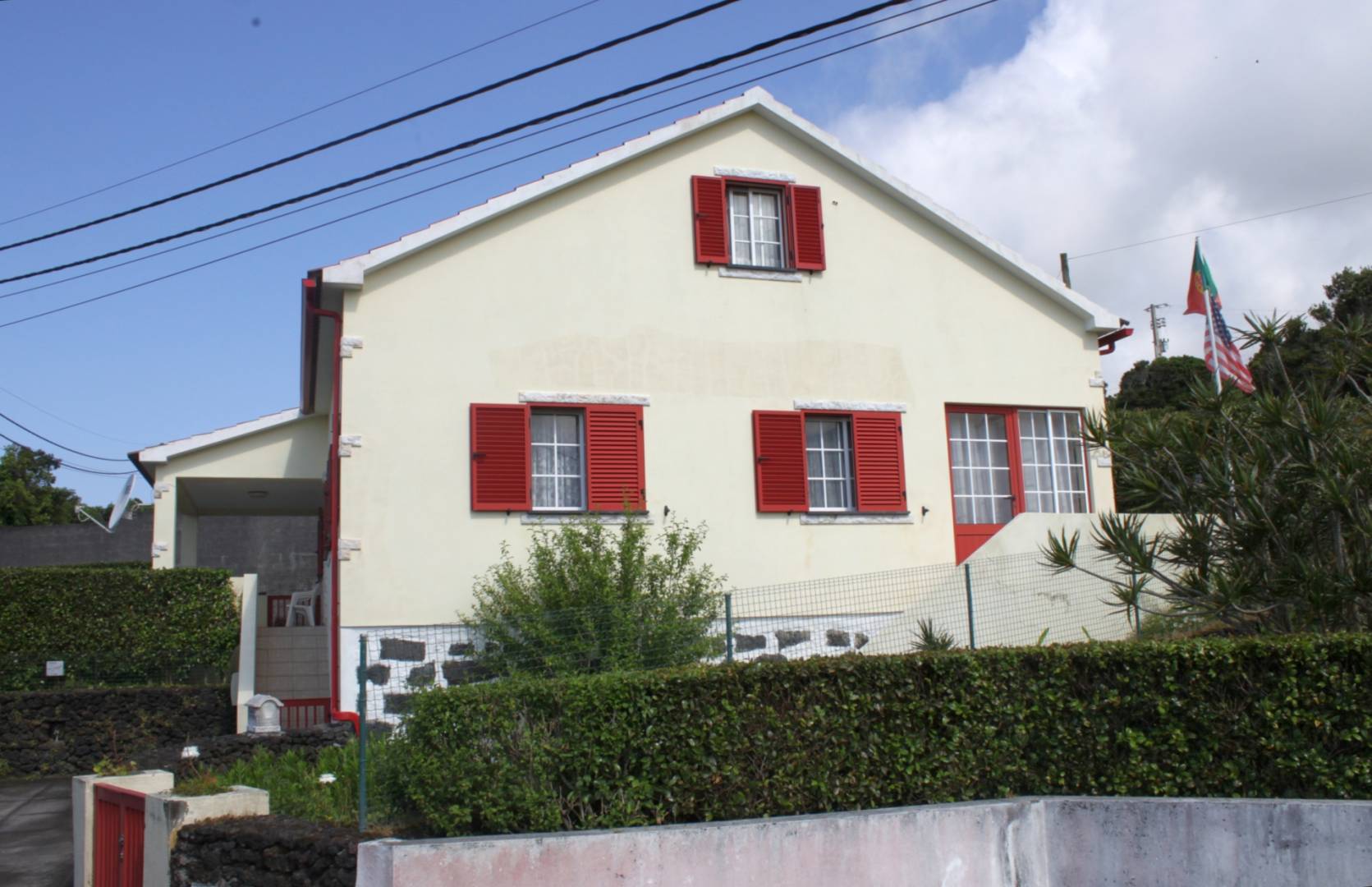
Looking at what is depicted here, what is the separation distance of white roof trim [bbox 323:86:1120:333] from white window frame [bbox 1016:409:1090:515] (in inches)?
51.2

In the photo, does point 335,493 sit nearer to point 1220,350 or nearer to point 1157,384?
point 1220,350

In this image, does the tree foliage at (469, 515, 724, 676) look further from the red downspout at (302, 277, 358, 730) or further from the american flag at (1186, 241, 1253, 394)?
the american flag at (1186, 241, 1253, 394)

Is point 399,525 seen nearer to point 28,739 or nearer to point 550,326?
point 550,326

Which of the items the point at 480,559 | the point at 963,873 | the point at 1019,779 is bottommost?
the point at 963,873

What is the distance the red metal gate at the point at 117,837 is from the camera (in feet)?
31.9

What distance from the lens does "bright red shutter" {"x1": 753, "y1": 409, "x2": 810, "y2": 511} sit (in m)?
14.5

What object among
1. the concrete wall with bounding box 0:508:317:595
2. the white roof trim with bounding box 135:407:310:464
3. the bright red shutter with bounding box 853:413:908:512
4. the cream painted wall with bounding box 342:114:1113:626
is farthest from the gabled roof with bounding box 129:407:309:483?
the concrete wall with bounding box 0:508:317:595

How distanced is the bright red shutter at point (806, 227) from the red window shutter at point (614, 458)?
118 inches

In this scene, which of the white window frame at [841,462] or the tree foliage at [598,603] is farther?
the white window frame at [841,462]

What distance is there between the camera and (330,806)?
954 centimetres

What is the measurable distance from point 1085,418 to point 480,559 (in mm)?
6293

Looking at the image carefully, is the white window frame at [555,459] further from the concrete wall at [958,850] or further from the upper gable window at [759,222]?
the concrete wall at [958,850]

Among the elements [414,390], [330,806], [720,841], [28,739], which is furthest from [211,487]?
[720,841]

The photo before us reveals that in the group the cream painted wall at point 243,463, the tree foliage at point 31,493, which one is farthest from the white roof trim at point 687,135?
the tree foliage at point 31,493
